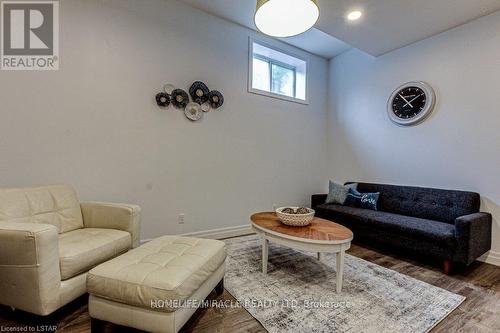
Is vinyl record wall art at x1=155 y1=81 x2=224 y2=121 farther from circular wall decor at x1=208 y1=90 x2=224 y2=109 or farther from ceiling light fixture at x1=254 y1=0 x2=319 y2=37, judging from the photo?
ceiling light fixture at x1=254 y1=0 x2=319 y2=37

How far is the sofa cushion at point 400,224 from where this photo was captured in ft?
7.58

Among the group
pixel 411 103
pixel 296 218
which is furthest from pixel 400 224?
pixel 411 103

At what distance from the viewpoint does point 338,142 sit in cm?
430

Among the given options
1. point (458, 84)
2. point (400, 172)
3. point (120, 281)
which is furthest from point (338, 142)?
point (120, 281)

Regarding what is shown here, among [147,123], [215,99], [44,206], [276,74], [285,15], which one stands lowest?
[44,206]

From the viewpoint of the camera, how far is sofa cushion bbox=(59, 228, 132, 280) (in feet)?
5.07

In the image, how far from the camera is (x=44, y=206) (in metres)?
1.98

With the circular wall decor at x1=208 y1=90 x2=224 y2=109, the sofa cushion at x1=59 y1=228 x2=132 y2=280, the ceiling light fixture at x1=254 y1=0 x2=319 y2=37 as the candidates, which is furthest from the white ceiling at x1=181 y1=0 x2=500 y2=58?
the sofa cushion at x1=59 y1=228 x2=132 y2=280

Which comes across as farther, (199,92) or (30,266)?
(199,92)

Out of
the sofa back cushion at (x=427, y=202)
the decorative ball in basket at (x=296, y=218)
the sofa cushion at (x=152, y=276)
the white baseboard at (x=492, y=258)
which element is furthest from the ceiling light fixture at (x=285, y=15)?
the white baseboard at (x=492, y=258)

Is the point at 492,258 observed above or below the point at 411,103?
below

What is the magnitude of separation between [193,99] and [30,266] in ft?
7.43


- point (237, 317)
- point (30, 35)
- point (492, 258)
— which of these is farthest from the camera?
point (492, 258)

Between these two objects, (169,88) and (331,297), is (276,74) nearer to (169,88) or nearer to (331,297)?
(169,88)
